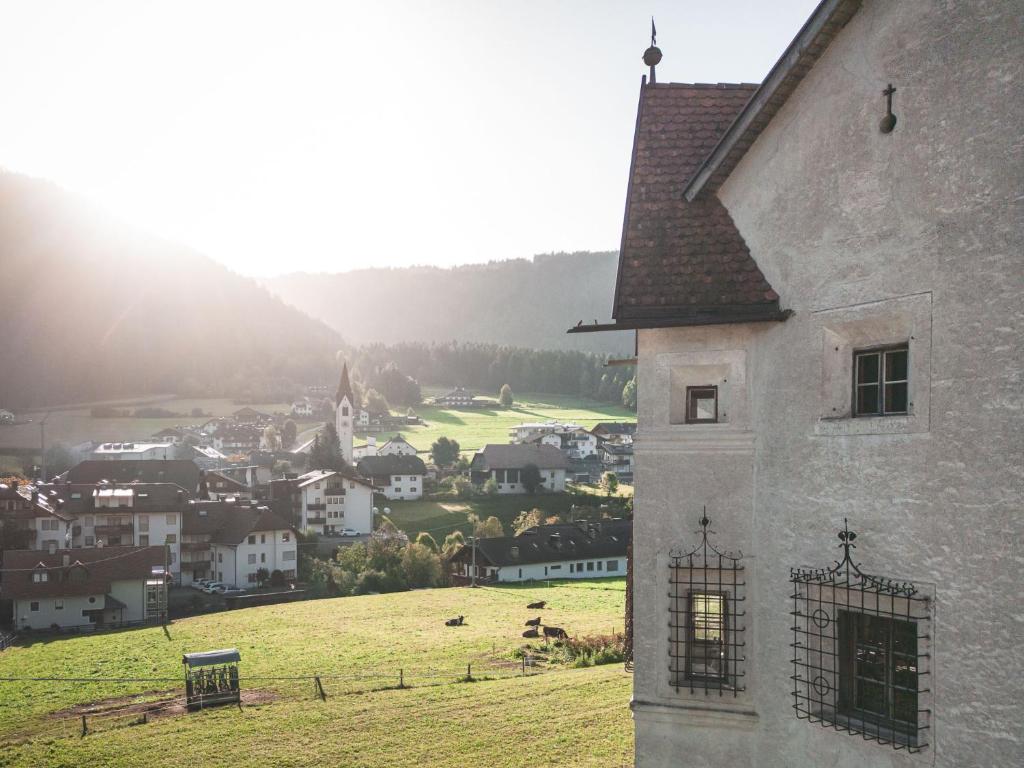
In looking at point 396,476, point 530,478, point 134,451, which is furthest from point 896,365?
point 134,451

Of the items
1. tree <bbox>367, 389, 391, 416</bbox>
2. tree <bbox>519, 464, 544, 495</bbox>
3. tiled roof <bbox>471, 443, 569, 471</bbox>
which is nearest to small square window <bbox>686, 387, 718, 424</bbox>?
tree <bbox>519, 464, 544, 495</bbox>

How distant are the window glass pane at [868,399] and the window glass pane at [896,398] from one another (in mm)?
145

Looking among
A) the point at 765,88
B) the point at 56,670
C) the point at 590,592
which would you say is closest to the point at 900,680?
the point at 765,88

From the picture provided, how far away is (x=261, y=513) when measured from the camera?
244 feet

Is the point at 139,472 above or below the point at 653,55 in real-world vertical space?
below

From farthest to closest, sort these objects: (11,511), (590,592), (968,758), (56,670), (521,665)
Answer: (11,511) → (590,592) → (56,670) → (521,665) → (968,758)

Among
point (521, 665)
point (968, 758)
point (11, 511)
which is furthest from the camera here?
point (11, 511)

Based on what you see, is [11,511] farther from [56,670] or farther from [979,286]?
[979,286]

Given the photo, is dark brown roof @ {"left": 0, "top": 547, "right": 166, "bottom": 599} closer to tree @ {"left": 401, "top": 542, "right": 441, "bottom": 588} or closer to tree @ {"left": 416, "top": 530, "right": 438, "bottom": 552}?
tree @ {"left": 401, "top": 542, "right": 441, "bottom": 588}

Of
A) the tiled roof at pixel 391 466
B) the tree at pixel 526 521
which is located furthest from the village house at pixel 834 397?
the tiled roof at pixel 391 466

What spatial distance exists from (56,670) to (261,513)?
33.6m

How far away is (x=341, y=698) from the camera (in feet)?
105

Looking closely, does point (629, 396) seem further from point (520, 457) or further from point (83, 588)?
point (83, 588)

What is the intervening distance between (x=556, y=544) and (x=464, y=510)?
2294 cm
